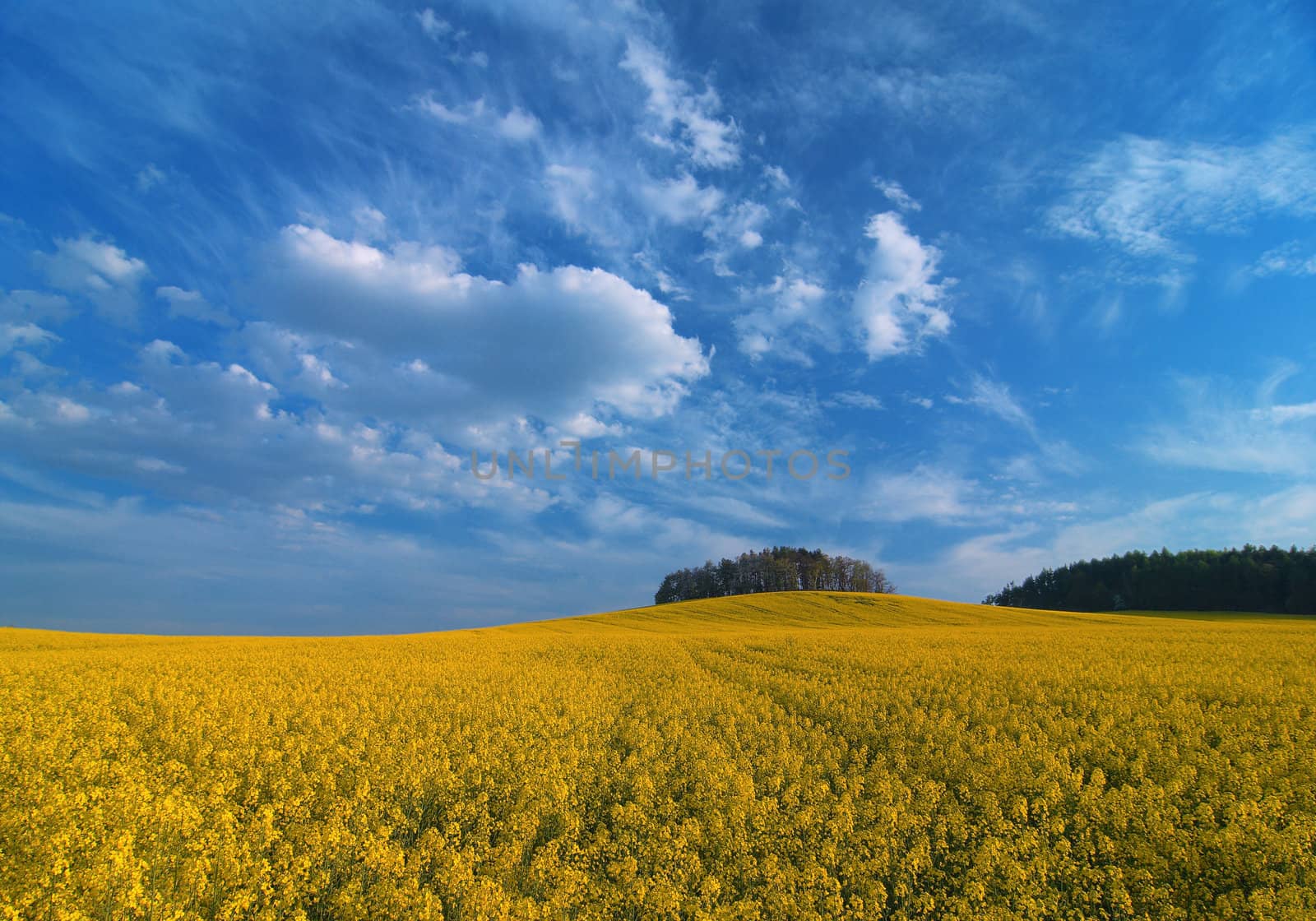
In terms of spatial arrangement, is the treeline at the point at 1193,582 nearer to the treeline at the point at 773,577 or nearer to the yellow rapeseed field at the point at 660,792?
the treeline at the point at 773,577

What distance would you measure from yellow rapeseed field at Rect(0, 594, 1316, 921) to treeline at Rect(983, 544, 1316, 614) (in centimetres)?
6488

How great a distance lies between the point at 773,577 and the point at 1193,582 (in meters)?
48.7

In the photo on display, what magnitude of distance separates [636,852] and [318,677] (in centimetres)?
1289

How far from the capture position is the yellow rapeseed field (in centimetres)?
693

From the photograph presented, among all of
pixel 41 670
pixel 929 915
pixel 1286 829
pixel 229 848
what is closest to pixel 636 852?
pixel 929 915

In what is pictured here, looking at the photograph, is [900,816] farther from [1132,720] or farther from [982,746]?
[1132,720]

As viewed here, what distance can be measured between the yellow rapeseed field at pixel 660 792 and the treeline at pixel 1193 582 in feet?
213

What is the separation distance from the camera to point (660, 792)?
32.5ft

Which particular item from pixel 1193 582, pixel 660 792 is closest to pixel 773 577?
pixel 1193 582

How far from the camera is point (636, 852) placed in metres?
7.94

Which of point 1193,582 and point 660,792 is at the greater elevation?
point 1193,582

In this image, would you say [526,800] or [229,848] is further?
[526,800]

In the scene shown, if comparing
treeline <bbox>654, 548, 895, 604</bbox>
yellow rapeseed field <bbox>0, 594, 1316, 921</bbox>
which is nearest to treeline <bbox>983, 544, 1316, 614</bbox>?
treeline <bbox>654, 548, 895, 604</bbox>

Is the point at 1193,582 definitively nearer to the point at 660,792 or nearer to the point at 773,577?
the point at 773,577
